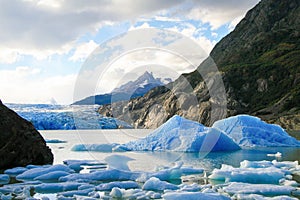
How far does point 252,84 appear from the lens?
10850cm

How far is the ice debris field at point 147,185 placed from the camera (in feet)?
30.8

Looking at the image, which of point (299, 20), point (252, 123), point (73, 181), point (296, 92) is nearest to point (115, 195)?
point (73, 181)

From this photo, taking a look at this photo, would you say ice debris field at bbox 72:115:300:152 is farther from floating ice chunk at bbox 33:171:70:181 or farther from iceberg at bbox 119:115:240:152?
floating ice chunk at bbox 33:171:70:181

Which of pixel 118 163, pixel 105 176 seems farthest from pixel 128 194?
pixel 118 163

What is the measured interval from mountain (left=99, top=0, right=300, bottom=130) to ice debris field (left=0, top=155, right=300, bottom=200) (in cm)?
Answer: 5526

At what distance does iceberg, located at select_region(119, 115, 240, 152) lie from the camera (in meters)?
23.5

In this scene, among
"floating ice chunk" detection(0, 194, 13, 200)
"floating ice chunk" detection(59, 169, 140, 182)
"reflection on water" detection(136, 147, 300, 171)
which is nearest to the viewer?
"floating ice chunk" detection(0, 194, 13, 200)

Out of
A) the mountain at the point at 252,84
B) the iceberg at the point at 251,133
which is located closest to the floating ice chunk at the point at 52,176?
the iceberg at the point at 251,133

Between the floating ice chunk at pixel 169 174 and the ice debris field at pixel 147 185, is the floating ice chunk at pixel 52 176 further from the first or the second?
the floating ice chunk at pixel 169 174

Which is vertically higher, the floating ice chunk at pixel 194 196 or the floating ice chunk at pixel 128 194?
the floating ice chunk at pixel 194 196

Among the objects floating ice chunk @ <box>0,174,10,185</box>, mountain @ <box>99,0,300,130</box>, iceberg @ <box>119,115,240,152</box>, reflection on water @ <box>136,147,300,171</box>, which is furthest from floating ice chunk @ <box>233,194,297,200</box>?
mountain @ <box>99,0,300,130</box>

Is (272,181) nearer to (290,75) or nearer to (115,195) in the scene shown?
(115,195)

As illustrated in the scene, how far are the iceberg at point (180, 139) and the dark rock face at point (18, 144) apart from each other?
8.49m

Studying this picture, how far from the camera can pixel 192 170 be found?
14.1 metres
